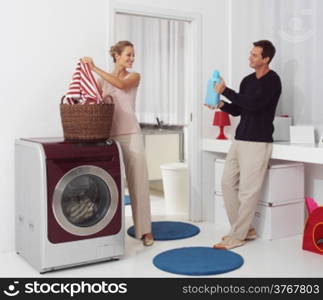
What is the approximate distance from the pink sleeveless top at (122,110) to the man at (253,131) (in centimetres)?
69

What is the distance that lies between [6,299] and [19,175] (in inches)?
38.6

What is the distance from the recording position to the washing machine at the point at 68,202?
2.98m

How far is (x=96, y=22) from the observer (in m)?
3.81

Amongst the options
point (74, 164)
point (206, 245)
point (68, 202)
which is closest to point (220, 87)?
point (206, 245)

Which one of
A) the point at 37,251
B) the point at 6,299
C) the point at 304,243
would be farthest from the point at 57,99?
the point at 304,243

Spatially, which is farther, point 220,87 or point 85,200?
point 220,87

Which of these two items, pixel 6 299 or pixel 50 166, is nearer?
pixel 6 299

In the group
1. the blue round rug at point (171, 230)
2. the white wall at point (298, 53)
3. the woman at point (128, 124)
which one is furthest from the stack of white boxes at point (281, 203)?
the woman at point (128, 124)

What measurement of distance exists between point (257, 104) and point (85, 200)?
4.63 feet

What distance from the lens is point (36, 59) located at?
359 centimetres

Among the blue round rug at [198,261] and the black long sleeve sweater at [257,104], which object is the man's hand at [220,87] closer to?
the black long sleeve sweater at [257,104]

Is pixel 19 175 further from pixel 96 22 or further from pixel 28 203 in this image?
pixel 96 22

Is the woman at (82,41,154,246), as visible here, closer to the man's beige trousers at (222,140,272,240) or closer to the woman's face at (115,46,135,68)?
the woman's face at (115,46,135,68)

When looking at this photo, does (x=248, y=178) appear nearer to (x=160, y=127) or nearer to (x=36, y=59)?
(x=36, y=59)
